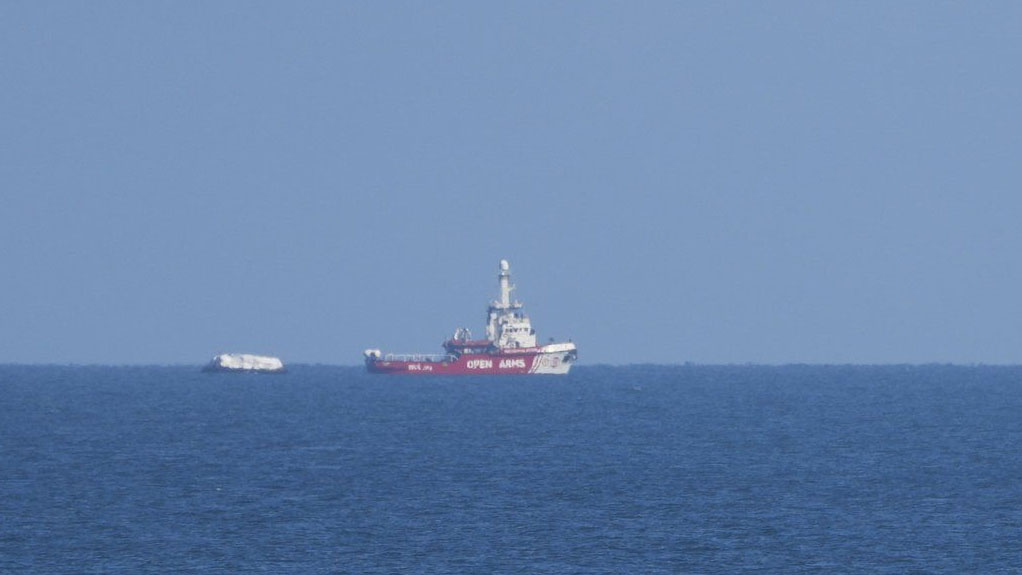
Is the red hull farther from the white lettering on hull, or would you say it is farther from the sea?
the sea

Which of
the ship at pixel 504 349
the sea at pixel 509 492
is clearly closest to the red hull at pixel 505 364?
the ship at pixel 504 349

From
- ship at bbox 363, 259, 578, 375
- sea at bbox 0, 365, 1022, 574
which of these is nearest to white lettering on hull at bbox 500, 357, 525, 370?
ship at bbox 363, 259, 578, 375

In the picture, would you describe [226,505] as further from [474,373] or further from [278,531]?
[474,373]

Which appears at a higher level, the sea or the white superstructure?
the white superstructure

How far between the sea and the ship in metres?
55.9

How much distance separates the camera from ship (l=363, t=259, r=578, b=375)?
171 m

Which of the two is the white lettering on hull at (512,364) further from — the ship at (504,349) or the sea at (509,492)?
the sea at (509,492)

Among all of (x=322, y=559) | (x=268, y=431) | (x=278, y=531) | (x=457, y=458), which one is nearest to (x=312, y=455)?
(x=457, y=458)

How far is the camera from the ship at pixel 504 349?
17100 cm

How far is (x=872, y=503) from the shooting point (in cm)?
5762

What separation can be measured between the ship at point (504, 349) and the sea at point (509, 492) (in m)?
55.9

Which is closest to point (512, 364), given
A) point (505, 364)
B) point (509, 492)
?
point (505, 364)

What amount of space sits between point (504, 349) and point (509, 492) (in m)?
112

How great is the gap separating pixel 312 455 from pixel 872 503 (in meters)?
30.4
